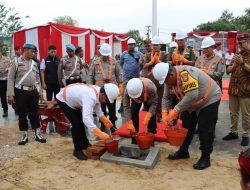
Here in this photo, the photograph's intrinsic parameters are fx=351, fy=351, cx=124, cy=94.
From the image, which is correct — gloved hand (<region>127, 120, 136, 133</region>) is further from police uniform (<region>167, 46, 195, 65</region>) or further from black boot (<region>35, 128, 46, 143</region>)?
police uniform (<region>167, 46, 195, 65</region>)

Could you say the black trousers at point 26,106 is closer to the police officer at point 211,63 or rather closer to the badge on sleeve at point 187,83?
the badge on sleeve at point 187,83

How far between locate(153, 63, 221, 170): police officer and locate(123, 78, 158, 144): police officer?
23 cm

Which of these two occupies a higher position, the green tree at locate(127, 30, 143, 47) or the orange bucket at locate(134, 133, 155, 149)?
the green tree at locate(127, 30, 143, 47)

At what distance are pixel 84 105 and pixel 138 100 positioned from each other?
87 cm

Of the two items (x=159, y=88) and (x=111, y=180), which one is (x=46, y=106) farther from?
(x=111, y=180)

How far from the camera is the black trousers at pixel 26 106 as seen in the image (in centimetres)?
577

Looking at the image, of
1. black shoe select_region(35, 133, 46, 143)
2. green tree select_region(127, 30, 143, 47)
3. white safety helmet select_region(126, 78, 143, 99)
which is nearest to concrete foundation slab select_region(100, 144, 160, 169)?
white safety helmet select_region(126, 78, 143, 99)

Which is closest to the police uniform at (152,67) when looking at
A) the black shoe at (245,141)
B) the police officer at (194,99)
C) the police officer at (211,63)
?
the police officer at (211,63)

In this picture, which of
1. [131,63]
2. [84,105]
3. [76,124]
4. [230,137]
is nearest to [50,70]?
[131,63]

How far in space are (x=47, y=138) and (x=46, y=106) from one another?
0.63 metres

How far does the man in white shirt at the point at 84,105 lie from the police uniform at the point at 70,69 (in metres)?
→ 2.18

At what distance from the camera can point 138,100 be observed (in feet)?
16.5

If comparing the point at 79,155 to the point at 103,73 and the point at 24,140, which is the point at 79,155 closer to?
the point at 24,140

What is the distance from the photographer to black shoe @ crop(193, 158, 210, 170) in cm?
469
